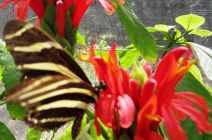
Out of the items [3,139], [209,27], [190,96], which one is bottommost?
[209,27]

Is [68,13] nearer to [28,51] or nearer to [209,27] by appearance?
[28,51]

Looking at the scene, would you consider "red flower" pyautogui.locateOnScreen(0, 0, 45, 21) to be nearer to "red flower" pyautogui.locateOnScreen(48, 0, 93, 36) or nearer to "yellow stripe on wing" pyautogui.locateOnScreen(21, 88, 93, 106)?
"red flower" pyautogui.locateOnScreen(48, 0, 93, 36)

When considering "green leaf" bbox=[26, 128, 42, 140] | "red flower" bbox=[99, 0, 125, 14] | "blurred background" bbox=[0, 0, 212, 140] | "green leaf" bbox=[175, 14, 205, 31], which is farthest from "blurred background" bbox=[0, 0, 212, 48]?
"red flower" bbox=[99, 0, 125, 14]

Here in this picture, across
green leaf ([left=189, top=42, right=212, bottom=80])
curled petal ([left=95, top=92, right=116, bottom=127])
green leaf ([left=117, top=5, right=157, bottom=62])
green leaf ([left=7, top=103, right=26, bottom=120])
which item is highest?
curled petal ([left=95, top=92, right=116, bottom=127])

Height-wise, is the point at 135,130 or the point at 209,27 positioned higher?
the point at 135,130

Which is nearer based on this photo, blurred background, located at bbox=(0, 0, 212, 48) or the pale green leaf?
the pale green leaf

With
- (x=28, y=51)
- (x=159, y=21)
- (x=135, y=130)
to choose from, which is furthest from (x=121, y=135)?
(x=159, y=21)

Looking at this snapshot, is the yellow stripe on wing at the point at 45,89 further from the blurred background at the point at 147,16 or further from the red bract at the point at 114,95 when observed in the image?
the blurred background at the point at 147,16
